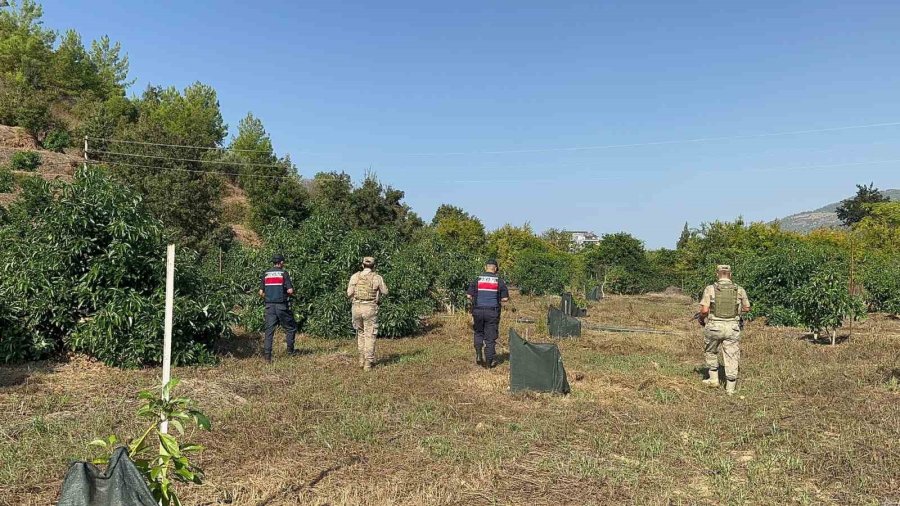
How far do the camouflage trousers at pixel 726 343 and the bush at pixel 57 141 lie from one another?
135 feet

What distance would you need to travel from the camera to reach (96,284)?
327 inches

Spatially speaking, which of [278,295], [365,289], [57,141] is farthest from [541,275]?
[57,141]

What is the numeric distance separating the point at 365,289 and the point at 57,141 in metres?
37.2

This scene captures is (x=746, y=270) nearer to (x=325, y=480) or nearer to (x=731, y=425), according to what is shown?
(x=731, y=425)

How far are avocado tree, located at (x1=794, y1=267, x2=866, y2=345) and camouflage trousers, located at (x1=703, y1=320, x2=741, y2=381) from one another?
5.34 m

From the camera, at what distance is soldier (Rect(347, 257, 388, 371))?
859 centimetres

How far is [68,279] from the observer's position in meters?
8.29

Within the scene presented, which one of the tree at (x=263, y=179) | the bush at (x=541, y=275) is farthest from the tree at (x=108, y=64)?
the bush at (x=541, y=275)

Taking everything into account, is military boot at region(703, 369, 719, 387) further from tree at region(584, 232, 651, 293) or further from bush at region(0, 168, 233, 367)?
tree at region(584, 232, 651, 293)

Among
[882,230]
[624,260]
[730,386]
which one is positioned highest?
[882,230]

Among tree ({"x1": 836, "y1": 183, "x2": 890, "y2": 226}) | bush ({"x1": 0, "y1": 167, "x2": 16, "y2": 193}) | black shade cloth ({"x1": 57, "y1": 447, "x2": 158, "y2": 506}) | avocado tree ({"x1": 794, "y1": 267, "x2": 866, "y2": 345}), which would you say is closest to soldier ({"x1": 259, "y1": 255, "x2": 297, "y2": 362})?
black shade cloth ({"x1": 57, "y1": 447, "x2": 158, "y2": 506})

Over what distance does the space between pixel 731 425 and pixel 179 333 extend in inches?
289

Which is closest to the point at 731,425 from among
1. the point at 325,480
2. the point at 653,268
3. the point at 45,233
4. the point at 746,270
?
the point at 325,480

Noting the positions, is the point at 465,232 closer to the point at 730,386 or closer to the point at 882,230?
the point at 882,230
